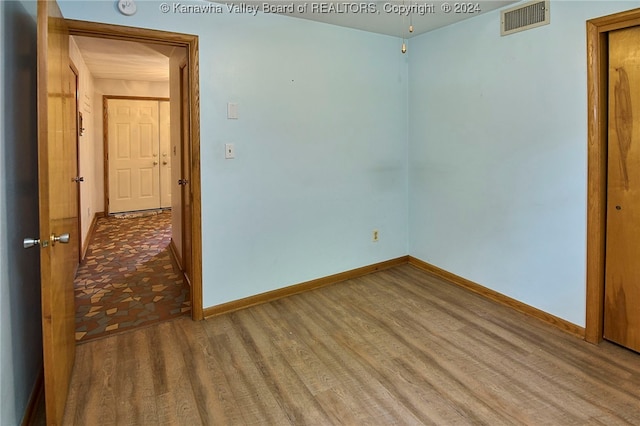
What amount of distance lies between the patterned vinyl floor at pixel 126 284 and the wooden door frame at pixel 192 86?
36 cm

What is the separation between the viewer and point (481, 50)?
10.3 feet

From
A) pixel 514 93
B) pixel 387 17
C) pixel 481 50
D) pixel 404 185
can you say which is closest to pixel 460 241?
pixel 404 185

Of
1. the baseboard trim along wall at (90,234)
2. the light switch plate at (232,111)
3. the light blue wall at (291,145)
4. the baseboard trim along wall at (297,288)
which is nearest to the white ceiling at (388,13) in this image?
the light blue wall at (291,145)

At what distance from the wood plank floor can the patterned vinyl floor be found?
26cm

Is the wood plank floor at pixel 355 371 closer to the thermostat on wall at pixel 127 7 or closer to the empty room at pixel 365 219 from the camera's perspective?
the empty room at pixel 365 219

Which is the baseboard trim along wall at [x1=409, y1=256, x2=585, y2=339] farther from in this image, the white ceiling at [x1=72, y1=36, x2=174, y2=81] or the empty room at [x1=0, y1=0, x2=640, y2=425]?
the white ceiling at [x1=72, y1=36, x2=174, y2=81]

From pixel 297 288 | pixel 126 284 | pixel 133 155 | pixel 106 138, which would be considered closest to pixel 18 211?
pixel 126 284

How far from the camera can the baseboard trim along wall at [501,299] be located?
2.66m

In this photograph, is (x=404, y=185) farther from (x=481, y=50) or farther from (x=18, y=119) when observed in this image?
(x=18, y=119)

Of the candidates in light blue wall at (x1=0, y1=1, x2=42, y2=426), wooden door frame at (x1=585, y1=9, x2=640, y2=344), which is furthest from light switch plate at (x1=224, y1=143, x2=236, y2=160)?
wooden door frame at (x1=585, y1=9, x2=640, y2=344)

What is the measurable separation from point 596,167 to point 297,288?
7.76 ft

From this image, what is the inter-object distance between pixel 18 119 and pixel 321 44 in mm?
2311

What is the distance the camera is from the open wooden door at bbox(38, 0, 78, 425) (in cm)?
152

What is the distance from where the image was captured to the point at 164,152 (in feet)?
23.8
